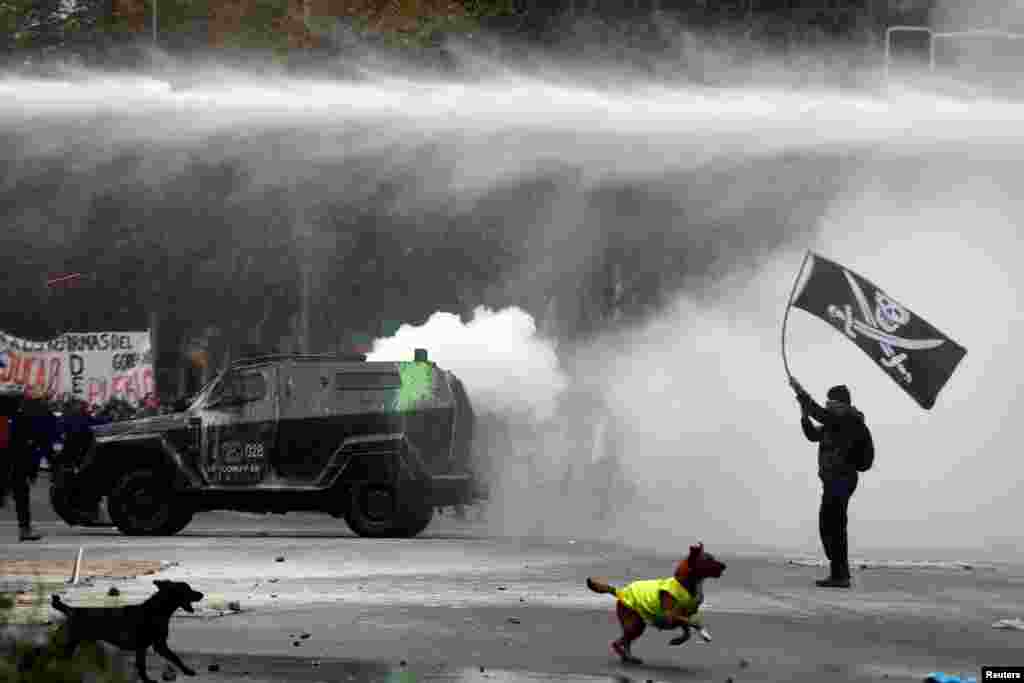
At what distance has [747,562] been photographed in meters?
19.9

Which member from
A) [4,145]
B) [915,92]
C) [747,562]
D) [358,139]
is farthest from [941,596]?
[4,145]

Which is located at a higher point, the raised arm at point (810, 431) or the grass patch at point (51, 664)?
the raised arm at point (810, 431)

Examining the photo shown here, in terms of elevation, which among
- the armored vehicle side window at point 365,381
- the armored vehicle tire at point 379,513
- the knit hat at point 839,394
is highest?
the armored vehicle side window at point 365,381

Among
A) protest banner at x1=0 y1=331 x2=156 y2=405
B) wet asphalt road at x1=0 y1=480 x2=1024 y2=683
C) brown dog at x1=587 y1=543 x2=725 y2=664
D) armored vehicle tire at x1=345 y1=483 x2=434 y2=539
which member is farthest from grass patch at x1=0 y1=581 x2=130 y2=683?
protest banner at x1=0 y1=331 x2=156 y2=405

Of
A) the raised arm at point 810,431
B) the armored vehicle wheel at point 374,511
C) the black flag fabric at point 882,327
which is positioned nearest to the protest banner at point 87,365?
the armored vehicle wheel at point 374,511

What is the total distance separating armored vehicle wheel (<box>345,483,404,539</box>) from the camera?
23312 mm

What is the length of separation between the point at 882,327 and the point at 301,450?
668 cm

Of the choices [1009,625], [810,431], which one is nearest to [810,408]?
[810,431]

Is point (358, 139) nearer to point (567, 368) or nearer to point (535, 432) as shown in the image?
point (567, 368)

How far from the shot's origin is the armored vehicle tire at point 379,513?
2330 cm

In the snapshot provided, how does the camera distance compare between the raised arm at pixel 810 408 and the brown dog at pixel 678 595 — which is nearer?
the brown dog at pixel 678 595

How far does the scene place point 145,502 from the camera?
23.4m

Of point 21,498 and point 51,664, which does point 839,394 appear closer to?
point 21,498

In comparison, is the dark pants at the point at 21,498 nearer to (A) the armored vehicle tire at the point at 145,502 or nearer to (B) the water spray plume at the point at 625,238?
(A) the armored vehicle tire at the point at 145,502
